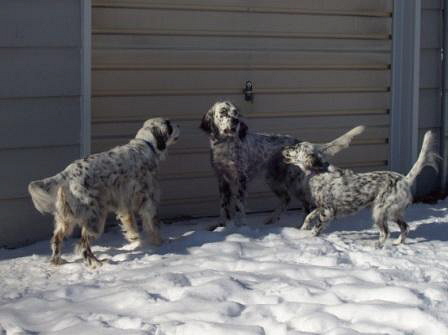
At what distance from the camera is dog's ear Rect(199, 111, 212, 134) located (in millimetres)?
8344

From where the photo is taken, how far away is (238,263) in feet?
23.5

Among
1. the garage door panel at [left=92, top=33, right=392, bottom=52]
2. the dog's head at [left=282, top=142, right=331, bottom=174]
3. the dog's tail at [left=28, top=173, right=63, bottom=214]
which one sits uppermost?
the garage door panel at [left=92, top=33, right=392, bottom=52]

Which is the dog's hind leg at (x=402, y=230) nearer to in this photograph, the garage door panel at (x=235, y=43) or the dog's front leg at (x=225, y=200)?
the dog's front leg at (x=225, y=200)

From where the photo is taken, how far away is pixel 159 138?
7.93 m

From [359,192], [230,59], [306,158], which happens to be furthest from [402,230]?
[230,59]

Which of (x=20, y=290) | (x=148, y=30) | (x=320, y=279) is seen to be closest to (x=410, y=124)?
(x=148, y=30)

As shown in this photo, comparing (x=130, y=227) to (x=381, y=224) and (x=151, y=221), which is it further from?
(x=381, y=224)

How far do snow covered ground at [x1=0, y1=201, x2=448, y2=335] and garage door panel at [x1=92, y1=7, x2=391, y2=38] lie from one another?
1758mm

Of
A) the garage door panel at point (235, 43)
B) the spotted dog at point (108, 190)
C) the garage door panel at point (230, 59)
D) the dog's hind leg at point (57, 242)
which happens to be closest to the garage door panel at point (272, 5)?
the garage door panel at point (235, 43)

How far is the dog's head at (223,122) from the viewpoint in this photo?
27.0ft

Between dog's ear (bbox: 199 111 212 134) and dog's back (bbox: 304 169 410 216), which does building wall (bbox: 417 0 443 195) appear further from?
dog's ear (bbox: 199 111 212 134)

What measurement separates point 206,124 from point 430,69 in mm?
2888

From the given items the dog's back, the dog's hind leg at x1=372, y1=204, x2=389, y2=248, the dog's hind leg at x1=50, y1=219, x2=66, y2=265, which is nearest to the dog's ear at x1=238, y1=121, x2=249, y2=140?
the dog's back

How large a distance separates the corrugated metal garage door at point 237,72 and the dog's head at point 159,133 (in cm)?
58
